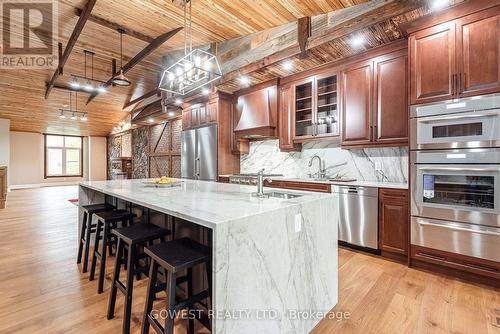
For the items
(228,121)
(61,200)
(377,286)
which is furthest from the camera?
(61,200)

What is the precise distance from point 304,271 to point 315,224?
1.08 ft

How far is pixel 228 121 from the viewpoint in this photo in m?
5.21

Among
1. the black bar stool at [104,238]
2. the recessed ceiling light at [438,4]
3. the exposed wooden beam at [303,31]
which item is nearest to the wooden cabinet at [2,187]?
the black bar stool at [104,238]

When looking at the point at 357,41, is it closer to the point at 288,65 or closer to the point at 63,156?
the point at 288,65

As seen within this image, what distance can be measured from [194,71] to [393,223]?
291 cm

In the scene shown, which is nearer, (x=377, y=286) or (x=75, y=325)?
(x=75, y=325)

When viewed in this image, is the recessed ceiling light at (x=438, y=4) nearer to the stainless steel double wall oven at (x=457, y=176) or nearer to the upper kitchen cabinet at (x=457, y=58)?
the upper kitchen cabinet at (x=457, y=58)

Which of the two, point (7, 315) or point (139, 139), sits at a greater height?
point (139, 139)

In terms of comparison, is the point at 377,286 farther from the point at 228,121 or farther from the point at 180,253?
the point at 228,121

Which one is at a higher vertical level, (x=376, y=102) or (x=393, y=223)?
(x=376, y=102)

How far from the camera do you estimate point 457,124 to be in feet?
7.88

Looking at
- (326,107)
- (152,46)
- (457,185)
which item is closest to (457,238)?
(457,185)

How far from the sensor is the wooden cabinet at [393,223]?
2.77 m

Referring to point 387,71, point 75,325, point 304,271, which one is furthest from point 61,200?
point 387,71
